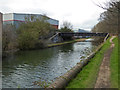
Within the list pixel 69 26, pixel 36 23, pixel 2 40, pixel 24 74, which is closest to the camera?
pixel 24 74

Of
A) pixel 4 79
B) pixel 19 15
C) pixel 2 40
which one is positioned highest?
pixel 19 15

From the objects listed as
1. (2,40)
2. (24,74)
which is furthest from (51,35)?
(24,74)

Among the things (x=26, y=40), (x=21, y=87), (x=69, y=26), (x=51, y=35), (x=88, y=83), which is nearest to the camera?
(x=88, y=83)

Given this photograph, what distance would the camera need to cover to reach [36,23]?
39.4m

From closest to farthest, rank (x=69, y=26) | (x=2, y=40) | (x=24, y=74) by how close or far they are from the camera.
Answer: (x=24, y=74)
(x=2, y=40)
(x=69, y=26)

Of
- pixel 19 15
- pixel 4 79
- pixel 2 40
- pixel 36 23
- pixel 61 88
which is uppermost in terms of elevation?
pixel 19 15

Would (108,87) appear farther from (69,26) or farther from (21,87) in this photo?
(69,26)

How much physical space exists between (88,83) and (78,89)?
2.92 feet

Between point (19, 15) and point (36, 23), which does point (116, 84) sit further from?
point (19, 15)

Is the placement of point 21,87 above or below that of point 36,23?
below

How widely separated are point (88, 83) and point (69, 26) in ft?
227

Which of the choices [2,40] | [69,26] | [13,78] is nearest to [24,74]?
[13,78]

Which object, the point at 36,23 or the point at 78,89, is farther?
the point at 36,23

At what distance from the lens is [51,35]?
56906 mm
